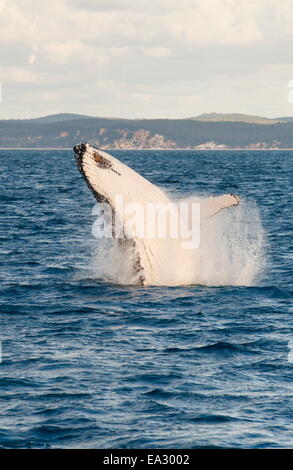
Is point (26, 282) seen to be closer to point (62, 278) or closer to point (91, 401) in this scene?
point (62, 278)

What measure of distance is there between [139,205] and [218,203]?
1.85 meters

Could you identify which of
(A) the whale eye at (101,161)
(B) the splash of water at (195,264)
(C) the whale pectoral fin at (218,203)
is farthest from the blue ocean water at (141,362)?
(A) the whale eye at (101,161)

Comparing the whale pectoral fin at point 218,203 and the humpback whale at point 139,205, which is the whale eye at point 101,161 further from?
the whale pectoral fin at point 218,203

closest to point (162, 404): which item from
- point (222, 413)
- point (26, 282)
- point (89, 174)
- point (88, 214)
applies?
point (222, 413)

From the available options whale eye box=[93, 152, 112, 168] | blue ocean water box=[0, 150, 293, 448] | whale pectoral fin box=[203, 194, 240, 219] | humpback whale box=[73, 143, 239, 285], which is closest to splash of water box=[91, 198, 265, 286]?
humpback whale box=[73, 143, 239, 285]

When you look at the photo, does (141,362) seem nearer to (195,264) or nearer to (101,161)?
(101,161)

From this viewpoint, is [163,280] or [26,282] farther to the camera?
[26,282]

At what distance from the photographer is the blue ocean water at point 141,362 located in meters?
12.7

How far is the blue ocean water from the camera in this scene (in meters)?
12.7

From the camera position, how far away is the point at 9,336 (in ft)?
58.2

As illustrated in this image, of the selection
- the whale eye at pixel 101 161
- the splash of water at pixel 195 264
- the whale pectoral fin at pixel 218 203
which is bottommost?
the splash of water at pixel 195 264

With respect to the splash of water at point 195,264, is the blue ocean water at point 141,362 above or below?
below

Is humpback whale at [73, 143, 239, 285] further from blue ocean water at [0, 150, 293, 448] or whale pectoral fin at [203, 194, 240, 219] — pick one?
blue ocean water at [0, 150, 293, 448]

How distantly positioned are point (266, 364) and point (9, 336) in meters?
5.18
